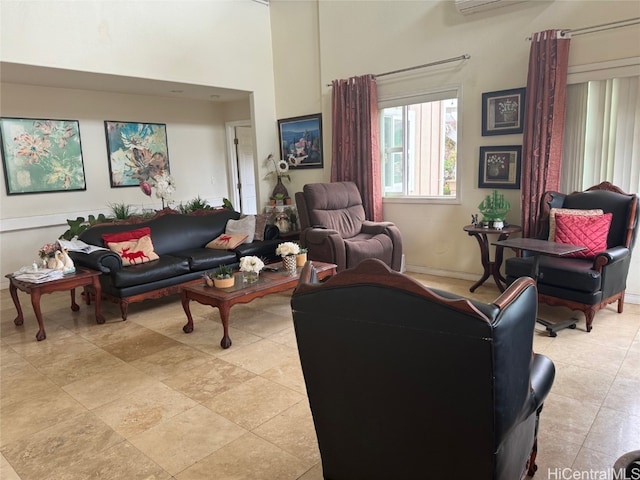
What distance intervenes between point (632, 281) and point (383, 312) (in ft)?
12.4

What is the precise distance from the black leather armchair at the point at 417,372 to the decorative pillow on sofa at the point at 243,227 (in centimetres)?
375

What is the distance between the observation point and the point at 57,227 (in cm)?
586

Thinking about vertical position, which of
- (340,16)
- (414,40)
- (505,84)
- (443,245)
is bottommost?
(443,245)

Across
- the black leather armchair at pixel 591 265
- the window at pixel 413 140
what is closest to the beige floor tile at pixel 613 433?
the black leather armchair at pixel 591 265

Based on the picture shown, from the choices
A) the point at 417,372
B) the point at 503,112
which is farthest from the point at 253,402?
the point at 503,112

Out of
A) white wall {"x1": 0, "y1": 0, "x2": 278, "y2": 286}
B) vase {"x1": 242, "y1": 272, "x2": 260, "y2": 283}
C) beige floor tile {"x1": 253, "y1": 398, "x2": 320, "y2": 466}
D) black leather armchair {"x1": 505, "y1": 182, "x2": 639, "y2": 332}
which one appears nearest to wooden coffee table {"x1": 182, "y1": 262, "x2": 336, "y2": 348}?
vase {"x1": 242, "y1": 272, "x2": 260, "y2": 283}

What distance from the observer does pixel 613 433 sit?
2141 millimetres

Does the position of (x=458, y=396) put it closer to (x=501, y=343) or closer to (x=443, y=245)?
(x=501, y=343)

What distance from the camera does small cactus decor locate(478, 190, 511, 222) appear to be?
173 inches

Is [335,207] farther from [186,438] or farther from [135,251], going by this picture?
[186,438]

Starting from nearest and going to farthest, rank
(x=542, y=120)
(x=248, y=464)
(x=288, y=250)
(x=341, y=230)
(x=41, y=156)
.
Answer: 1. (x=248, y=464)
2. (x=288, y=250)
3. (x=542, y=120)
4. (x=341, y=230)
5. (x=41, y=156)

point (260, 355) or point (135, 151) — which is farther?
point (135, 151)

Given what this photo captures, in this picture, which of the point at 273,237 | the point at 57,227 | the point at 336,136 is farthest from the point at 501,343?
the point at 57,227

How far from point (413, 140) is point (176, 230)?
10.2ft
